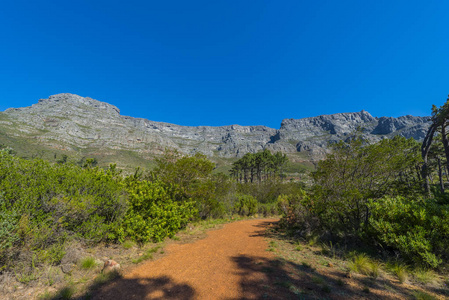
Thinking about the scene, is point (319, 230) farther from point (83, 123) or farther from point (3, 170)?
point (83, 123)

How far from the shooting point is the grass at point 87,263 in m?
4.65

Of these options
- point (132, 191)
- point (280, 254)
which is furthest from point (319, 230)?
point (132, 191)

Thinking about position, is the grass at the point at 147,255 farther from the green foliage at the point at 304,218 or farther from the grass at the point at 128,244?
the green foliage at the point at 304,218

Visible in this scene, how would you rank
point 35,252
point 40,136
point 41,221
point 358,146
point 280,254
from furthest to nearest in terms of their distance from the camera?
point 40,136 → point 358,146 → point 280,254 → point 41,221 → point 35,252

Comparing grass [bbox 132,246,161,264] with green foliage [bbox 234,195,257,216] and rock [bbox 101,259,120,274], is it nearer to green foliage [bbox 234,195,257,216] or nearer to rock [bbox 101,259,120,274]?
rock [bbox 101,259,120,274]

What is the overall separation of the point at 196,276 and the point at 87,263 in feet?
9.69

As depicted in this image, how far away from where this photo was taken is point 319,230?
841cm

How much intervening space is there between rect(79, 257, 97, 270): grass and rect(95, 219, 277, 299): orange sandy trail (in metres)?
1.01

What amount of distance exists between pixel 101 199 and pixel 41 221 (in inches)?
61.2

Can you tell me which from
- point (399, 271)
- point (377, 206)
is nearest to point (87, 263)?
point (399, 271)

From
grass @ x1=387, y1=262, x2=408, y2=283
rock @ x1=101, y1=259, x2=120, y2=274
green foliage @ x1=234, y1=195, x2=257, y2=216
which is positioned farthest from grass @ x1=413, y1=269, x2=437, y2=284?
green foliage @ x1=234, y1=195, x2=257, y2=216

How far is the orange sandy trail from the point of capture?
12.7 feet

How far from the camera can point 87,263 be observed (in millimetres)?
4695

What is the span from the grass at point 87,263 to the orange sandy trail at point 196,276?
3.30 feet
